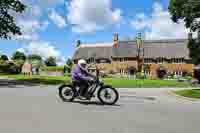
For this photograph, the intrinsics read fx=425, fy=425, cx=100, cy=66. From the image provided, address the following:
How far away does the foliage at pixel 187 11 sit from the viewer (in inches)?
1111

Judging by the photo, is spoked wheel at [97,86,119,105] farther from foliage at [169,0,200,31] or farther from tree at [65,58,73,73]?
tree at [65,58,73,73]

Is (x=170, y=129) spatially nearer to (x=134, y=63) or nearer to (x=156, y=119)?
(x=156, y=119)

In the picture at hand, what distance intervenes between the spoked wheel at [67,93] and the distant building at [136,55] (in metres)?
75.9

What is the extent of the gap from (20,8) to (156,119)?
32.7m

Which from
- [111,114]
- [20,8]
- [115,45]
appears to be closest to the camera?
[111,114]

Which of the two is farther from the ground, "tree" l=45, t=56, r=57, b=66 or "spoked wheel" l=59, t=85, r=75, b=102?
"tree" l=45, t=56, r=57, b=66

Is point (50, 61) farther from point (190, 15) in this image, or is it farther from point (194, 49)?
point (190, 15)

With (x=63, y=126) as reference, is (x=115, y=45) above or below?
above

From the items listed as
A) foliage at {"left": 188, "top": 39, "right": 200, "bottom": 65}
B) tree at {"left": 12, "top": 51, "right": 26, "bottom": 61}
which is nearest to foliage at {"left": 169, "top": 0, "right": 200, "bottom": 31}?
foliage at {"left": 188, "top": 39, "right": 200, "bottom": 65}

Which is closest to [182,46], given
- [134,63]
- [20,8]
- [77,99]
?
[134,63]

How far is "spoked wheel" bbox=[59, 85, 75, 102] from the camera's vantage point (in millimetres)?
16953

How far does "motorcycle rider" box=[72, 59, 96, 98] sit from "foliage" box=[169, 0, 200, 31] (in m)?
13.8

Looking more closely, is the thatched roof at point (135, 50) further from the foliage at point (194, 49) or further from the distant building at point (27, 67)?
the foliage at point (194, 49)

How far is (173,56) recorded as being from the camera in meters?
94.3
